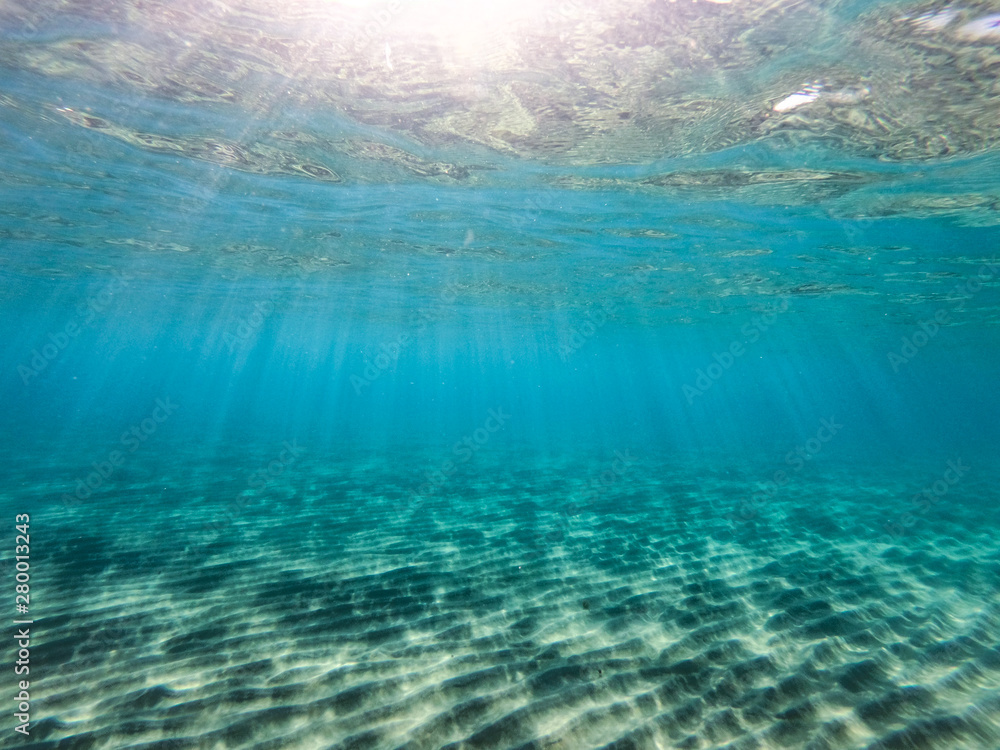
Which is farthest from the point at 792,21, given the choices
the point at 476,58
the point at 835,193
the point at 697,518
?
the point at 697,518

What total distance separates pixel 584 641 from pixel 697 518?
7.69 m

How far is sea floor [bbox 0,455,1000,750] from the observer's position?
15.1 ft

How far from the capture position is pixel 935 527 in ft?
40.2

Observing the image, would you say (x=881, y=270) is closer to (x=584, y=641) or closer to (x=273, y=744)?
(x=584, y=641)

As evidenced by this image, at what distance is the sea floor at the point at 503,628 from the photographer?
460 cm

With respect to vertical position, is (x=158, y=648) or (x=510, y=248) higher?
(x=510, y=248)
